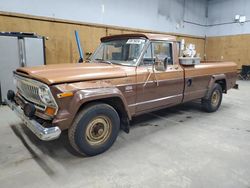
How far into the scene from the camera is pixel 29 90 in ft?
8.92

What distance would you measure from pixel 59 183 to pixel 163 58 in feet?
7.61

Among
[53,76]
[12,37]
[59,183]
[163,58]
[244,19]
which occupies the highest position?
[244,19]

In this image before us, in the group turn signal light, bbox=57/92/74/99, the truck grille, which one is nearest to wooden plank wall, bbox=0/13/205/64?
the truck grille

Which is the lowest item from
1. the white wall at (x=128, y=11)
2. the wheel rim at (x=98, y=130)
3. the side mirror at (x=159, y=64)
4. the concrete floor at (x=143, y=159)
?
the concrete floor at (x=143, y=159)

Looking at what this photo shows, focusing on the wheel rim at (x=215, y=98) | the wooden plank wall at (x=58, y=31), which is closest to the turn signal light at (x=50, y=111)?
the wheel rim at (x=215, y=98)

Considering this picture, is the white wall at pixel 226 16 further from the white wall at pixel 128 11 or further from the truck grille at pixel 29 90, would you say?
the truck grille at pixel 29 90

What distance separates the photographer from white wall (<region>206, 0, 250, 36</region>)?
38.4 feet

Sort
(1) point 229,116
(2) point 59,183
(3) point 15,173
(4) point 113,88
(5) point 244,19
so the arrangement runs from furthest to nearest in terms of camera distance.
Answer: (5) point 244,19
(1) point 229,116
(4) point 113,88
(3) point 15,173
(2) point 59,183

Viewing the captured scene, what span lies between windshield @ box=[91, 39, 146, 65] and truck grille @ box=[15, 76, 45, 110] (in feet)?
4.37

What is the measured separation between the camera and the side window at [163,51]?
3.40m

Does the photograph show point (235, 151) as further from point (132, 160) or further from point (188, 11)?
point (188, 11)

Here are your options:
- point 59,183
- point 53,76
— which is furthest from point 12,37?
point 59,183

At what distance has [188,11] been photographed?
12070 mm

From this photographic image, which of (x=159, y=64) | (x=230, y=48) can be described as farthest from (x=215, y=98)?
(x=230, y=48)
